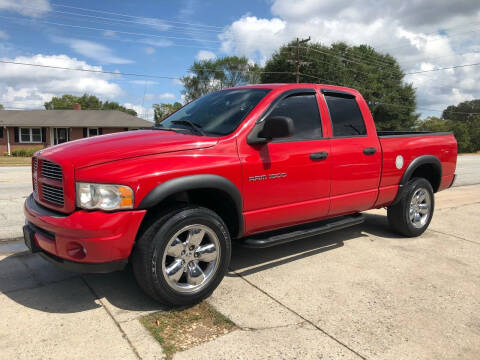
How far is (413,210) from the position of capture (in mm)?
5457

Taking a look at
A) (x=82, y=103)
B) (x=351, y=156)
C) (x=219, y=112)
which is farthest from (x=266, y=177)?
(x=82, y=103)

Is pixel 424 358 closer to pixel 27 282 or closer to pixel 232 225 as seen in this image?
pixel 232 225

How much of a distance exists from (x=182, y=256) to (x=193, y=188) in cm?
59

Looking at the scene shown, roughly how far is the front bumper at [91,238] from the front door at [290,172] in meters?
1.11

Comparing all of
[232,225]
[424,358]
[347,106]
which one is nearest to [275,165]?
[232,225]

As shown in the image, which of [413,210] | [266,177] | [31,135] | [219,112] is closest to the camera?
[266,177]

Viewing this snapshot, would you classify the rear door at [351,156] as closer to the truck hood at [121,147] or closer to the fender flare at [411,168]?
the fender flare at [411,168]

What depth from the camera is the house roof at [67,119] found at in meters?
32.2

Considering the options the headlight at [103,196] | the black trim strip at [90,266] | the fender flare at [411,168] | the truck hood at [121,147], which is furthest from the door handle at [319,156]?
the black trim strip at [90,266]

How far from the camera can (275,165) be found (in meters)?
3.67

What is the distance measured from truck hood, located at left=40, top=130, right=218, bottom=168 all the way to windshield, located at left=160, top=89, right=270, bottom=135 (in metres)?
0.31

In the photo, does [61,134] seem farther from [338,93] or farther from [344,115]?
[344,115]

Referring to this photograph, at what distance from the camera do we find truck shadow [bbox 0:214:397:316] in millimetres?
3277

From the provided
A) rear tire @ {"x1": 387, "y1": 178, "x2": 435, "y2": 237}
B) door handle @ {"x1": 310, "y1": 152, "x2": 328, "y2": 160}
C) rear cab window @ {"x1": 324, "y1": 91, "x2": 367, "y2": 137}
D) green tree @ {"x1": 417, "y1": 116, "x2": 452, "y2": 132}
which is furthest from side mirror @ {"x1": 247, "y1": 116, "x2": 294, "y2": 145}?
green tree @ {"x1": 417, "y1": 116, "x2": 452, "y2": 132}
